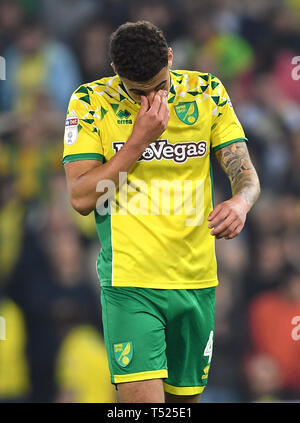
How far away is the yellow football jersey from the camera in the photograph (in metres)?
3.73

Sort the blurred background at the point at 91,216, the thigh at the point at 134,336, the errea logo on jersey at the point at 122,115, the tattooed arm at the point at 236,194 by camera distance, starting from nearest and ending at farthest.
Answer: the tattooed arm at the point at 236,194, the thigh at the point at 134,336, the errea logo on jersey at the point at 122,115, the blurred background at the point at 91,216

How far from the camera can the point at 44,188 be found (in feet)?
23.6

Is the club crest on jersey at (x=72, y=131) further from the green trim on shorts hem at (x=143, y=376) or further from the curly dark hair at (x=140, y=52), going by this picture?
the green trim on shorts hem at (x=143, y=376)

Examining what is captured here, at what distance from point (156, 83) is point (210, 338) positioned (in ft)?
4.47

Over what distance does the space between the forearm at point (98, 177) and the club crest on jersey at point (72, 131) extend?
7.3 inches

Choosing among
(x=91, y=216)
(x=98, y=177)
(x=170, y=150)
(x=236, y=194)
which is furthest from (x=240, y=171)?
(x=91, y=216)

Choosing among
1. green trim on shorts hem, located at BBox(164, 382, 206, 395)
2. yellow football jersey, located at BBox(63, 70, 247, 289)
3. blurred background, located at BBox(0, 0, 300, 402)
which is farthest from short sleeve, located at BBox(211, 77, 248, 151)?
blurred background, located at BBox(0, 0, 300, 402)

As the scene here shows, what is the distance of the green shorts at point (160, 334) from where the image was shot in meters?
3.66

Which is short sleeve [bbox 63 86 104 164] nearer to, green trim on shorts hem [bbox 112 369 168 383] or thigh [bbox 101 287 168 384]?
thigh [bbox 101 287 168 384]

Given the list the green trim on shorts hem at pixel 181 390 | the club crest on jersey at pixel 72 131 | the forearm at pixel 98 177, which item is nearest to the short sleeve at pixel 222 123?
the forearm at pixel 98 177
